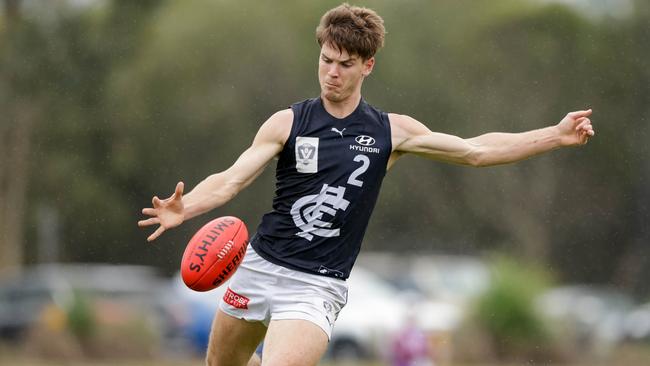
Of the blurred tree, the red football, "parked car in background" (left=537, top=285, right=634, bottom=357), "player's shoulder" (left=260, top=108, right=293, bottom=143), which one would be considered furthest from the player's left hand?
the blurred tree

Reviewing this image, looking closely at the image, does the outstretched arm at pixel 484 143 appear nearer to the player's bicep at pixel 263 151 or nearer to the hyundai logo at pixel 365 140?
the hyundai logo at pixel 365 140

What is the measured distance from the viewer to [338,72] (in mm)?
6785

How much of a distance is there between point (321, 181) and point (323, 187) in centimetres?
4

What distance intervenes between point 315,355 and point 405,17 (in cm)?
3234

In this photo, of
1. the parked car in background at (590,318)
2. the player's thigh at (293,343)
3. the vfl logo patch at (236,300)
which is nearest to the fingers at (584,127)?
the player's thigh at (293,343)

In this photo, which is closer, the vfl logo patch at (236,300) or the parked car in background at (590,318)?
the vfl logo patch at (236,300)

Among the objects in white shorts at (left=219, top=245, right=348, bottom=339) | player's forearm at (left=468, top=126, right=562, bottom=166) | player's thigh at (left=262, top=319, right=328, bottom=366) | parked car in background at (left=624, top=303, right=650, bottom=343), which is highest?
player's forearm at (left=468, top=126, right=562, bottom=166)

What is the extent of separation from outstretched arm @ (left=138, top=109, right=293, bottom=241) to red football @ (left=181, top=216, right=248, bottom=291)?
19 centimetres

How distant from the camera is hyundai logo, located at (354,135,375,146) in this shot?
6.85 meters

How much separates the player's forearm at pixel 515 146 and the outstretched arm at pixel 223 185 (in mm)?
1189

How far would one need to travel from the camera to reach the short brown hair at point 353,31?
6.75 m

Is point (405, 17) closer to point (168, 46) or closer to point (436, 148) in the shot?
point (168, 46)

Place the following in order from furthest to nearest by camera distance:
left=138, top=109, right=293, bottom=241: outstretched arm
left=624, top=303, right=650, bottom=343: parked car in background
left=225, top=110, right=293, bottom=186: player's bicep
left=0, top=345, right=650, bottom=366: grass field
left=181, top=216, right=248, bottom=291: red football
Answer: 1. left=624, top=303, right=650, bottom=343: parked car in background
2. left=0, top=345, right=650, bottom=366: grass field
3. left=225, top=110, right=293, bottom=186: player's bicep
4. left=181, top=216, right=248, bottom=291: red football
5. left=138, top=109, right=293, bottom=241: outstretched arm

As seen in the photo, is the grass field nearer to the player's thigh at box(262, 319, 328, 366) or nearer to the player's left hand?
the player's left hand
